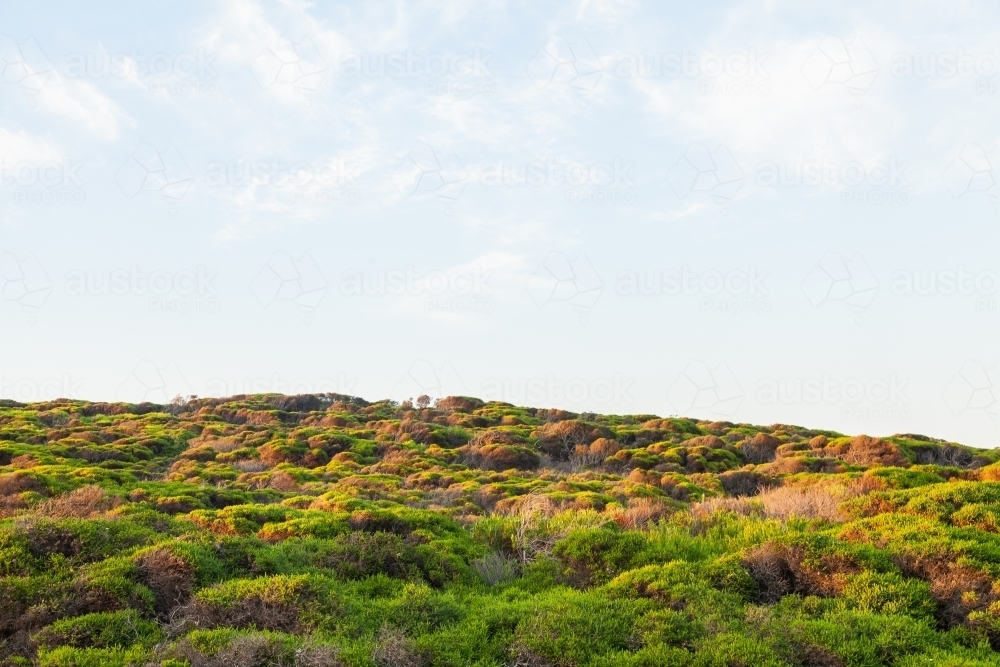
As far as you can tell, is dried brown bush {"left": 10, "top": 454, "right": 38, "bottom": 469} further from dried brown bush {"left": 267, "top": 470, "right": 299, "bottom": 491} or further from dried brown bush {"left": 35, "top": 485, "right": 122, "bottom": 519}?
dried brown bush {"left": 35, "top": 485, "right": 122, "bottom": 519}

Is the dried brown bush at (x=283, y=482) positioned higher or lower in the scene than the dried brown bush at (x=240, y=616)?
lower

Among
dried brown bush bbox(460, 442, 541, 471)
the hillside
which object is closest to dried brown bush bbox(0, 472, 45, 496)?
the hillside

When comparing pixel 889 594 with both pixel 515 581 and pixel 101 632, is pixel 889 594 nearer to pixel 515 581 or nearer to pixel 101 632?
pixel 515 581

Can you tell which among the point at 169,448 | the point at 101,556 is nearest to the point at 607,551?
the point at 101,556

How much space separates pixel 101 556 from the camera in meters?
10.6

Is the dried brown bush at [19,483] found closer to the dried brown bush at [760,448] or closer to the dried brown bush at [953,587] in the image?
the dried brown bush at [953,587]

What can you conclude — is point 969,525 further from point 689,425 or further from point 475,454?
point 689,425

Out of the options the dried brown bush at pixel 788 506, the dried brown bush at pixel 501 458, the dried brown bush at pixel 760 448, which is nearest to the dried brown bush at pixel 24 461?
the dried brown bush at pixel 501 458

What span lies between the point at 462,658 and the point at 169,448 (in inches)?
1330

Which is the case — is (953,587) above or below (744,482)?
above

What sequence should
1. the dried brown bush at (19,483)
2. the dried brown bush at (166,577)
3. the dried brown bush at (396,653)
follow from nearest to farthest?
1. the dried brown bush at (396,653)
2. the dried brown bush at (166,577)
3. the dried brown bush at (19,483)

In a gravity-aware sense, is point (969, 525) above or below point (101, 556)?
above

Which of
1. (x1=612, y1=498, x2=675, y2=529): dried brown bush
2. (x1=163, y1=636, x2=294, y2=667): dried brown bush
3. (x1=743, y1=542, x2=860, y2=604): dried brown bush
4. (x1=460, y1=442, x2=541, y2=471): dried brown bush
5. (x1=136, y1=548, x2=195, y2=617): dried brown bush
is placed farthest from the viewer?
(x1=460, y1=442, x2=541, y2=471): dried brown bush

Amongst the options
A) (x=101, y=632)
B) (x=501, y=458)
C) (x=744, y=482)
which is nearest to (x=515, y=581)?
(x=101, y=632)
